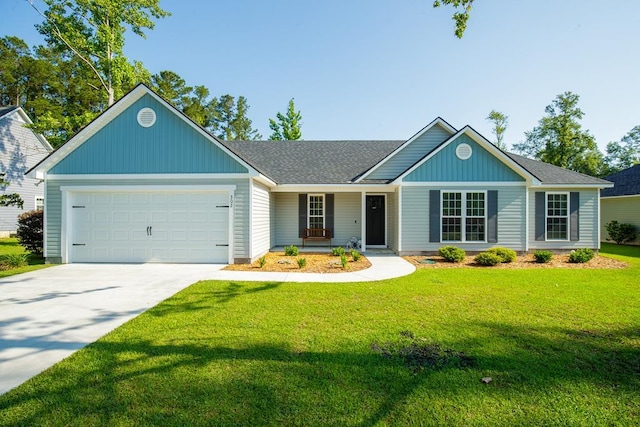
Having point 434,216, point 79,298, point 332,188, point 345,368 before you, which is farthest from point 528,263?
point 79,298

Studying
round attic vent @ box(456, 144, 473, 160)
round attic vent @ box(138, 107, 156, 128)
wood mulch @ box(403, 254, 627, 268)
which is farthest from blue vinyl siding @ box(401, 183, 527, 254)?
round attic vent @ box(138, 107, 156, 128)

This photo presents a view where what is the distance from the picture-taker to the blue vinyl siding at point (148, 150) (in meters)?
9.63

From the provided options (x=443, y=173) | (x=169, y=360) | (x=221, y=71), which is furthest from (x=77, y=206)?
(x=443, y=173)

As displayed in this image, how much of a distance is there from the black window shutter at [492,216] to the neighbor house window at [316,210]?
6.75 metres

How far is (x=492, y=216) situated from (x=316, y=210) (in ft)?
23.5

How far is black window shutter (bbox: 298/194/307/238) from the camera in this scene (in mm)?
13828

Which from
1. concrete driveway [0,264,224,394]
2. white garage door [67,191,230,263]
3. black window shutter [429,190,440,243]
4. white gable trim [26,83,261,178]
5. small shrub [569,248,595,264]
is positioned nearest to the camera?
concrete driveway [0,264,224,394]

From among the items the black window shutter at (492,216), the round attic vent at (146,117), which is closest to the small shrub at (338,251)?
the black window shutter at (492,216)

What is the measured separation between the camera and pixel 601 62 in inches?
402

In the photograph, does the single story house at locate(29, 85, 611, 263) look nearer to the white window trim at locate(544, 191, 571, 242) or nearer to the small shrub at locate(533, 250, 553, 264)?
the white window trim at locate(544, 191, 571, 242)

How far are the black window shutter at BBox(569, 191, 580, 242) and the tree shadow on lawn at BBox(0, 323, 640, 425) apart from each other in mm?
10032

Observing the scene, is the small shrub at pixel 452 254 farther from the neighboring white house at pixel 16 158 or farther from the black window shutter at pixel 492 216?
the neighboring white house at pixel 16 158

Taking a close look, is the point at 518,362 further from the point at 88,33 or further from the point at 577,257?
the point at 88,33

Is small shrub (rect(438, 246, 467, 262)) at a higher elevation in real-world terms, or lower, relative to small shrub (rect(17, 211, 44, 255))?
lower
